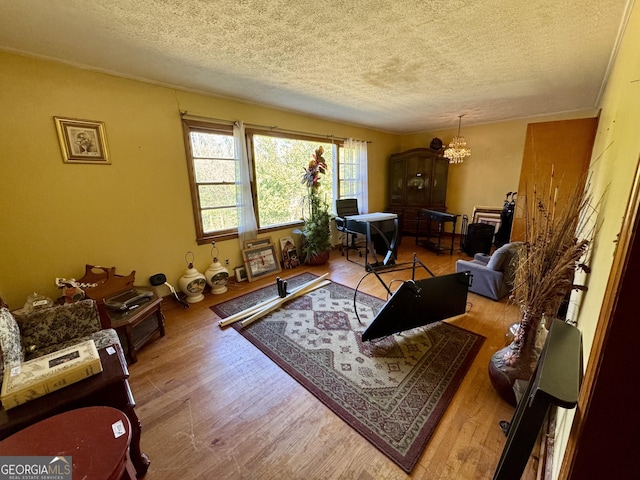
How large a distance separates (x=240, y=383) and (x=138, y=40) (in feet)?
8.85

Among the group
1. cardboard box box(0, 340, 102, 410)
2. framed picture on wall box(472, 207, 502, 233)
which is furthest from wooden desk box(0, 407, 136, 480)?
framed picture on wall box(472, 207, 502, 233)

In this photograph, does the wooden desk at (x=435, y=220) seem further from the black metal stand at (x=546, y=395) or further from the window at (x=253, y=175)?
the black metal stand at (x=546, y=395)

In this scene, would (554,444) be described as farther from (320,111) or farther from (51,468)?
(320,111)

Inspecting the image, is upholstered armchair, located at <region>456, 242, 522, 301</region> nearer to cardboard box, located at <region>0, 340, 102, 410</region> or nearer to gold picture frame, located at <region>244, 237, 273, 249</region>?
gold picture frame, located at <region>244, 237, 273, 249</region>

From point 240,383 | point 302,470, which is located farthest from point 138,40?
point 302,470

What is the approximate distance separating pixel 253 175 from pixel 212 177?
597mm

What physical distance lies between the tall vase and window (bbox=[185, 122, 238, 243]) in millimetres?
3326

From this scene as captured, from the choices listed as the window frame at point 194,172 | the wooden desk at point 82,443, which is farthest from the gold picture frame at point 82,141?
the wooden desk at point 82,443

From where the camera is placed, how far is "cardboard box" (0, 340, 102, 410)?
1078 mm

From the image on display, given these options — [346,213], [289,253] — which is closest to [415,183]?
[346,213]

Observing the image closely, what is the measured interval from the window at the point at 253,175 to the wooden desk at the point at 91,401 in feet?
7.28

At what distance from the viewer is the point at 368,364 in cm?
203

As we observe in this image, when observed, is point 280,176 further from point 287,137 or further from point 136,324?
point 136,324

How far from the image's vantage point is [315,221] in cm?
421
